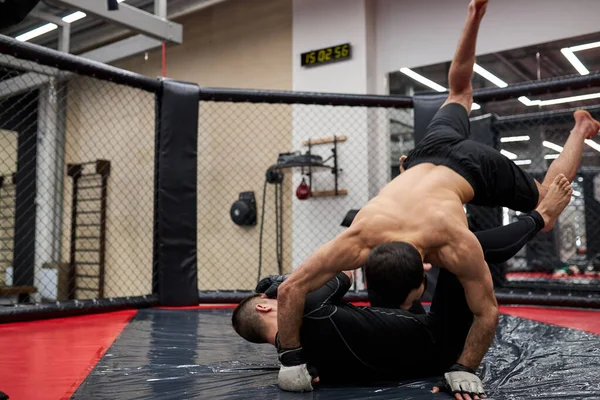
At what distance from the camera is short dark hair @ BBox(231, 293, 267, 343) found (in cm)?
182

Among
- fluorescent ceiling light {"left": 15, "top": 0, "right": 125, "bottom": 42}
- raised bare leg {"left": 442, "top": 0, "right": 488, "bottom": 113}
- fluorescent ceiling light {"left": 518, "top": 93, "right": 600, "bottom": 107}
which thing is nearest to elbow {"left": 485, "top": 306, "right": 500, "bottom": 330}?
raised bare leg {"left": 442, "top": 0, "right": 488, "bottom": 113}

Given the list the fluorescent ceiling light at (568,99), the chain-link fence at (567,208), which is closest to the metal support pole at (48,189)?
the chain-link fence at (567,208)

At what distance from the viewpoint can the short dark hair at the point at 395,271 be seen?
145cm

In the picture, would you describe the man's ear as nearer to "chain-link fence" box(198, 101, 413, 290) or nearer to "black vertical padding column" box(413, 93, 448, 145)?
→ "black vertical padding column" box(413, 93, 448, 145)

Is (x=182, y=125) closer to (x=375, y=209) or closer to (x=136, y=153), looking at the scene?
(x=375, y=209)

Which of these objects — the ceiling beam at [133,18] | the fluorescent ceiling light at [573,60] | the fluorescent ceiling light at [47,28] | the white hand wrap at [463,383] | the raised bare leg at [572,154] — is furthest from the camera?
the fluorescent ceiling light at [47,28]

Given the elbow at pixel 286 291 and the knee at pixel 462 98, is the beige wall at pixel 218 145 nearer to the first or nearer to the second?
the knee at pixel 462 98

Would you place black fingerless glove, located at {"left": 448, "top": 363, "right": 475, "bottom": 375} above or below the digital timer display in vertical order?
below

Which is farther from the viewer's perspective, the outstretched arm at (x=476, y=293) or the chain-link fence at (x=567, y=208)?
the chain-link fence at (x=567, y=208)

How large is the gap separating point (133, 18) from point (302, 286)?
381 cm

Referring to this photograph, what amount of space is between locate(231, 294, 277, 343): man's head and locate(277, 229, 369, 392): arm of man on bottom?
18 cm

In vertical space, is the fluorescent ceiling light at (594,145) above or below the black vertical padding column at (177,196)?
above

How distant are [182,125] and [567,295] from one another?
278 cm

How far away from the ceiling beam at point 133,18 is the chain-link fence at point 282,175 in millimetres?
1200
